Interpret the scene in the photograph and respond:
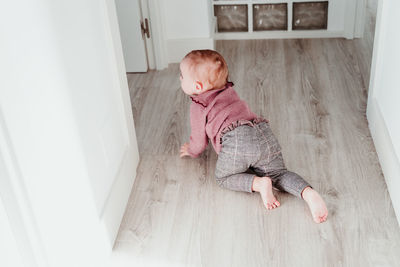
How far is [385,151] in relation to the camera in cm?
181

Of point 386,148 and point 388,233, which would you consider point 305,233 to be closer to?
point 388,233

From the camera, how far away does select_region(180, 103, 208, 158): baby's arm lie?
183 centimetres

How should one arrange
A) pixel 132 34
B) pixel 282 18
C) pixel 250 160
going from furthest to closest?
pixel 282 18
pixel 132 34
pixel 250 160

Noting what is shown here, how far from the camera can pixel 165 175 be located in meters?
1.92

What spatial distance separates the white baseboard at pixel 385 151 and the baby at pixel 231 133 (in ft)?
0.95

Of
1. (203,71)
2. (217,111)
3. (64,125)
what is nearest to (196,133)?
(217,111)

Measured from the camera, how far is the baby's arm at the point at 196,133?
1830 mm

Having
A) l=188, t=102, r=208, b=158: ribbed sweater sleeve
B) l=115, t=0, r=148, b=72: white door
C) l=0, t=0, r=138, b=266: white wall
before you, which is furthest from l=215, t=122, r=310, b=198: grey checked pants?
l=115, t=0, r=148, b=72: white door

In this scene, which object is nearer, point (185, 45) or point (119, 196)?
point (119, 196)

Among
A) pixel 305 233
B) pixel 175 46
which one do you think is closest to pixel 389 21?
pixel 305 233

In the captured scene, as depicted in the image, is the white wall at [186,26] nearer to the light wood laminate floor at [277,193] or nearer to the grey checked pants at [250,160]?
the light wood laminate floor at [277,193]

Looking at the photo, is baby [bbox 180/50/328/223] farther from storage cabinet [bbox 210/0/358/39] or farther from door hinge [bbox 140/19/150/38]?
storage cabinet [bbox 210/0/358/39]

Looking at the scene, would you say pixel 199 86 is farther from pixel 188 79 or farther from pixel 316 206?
pixel 316 206

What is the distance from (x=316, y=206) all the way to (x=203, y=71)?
1.93 ft
